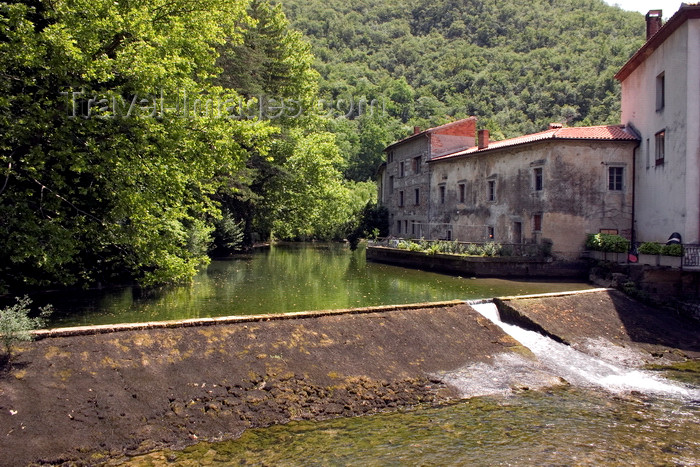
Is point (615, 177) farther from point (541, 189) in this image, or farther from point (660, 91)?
point (660, 91)

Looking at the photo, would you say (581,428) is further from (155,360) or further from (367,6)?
(367,6)

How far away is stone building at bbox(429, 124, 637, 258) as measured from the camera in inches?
1141

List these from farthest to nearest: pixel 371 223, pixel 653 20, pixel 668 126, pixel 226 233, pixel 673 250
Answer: pixel 371 223, pixel 226 233, pixel 653 20, pixel 668 126, pixel 673 250

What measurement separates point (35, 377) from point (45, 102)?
7.02 m

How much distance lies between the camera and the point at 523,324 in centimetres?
1631

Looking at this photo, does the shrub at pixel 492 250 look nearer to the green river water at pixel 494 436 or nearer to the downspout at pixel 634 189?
the downspout at pixel 634 189

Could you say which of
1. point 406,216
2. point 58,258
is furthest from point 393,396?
point 406,216

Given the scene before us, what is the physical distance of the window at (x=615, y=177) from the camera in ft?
95.6

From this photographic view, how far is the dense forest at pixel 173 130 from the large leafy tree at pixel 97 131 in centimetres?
5

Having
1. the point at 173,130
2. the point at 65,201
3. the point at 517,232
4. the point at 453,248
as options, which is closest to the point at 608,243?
the point at 517,232

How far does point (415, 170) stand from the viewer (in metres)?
44.9

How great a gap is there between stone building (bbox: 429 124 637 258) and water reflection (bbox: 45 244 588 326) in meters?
4.94

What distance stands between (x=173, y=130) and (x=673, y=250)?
1821 cm

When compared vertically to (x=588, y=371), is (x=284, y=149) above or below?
above
